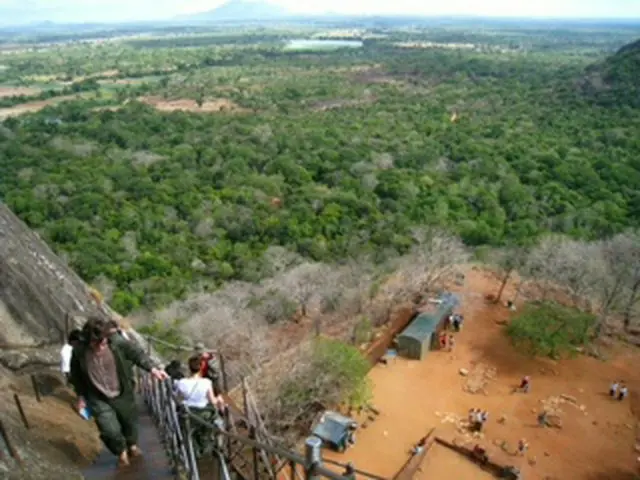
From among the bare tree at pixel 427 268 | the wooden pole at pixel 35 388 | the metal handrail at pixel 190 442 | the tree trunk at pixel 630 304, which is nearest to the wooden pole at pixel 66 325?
the wooden pole at pixel 35 388

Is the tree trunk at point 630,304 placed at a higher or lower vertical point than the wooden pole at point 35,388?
lower

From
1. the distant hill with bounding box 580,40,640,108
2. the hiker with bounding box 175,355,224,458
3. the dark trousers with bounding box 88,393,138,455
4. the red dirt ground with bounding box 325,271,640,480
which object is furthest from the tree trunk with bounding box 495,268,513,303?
the distant hill with bounding box 580,40,640,108

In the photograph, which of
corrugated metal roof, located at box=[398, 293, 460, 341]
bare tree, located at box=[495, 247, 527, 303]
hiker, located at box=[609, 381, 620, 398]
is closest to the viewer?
hiker, located at box=[609, 381, 620, 398]

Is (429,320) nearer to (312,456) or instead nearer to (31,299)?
(31,299)

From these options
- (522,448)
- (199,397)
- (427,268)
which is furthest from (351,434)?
(199,397)

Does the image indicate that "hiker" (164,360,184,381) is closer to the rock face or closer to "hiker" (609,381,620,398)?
the rock face

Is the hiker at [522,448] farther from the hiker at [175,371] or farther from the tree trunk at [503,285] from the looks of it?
the hiker at [175,371]

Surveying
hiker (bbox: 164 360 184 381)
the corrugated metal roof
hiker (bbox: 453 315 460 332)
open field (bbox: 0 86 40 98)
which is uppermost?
hiker (bbox: 164 360 184 381)
